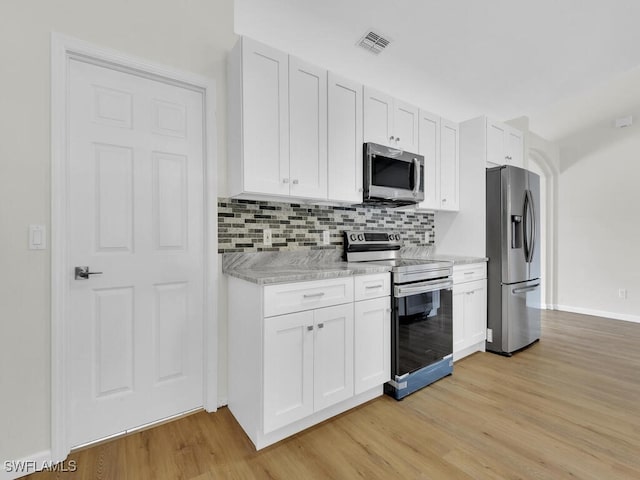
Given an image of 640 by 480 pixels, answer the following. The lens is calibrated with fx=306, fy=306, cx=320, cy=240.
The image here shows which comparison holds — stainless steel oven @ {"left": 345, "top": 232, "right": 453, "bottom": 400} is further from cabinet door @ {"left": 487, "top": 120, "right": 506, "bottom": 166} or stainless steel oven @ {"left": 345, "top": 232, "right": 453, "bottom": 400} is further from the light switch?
the light switch

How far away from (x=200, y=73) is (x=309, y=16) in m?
0.88

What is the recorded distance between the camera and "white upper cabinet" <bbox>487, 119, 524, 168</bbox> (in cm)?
319

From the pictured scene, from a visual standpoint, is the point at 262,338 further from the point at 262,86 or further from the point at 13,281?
the point at 262,86

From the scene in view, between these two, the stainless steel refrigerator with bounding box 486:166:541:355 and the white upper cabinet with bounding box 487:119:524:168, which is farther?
the white upper cabinet with bounding box 487:119:524:168

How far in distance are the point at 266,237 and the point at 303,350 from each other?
34.5 inches

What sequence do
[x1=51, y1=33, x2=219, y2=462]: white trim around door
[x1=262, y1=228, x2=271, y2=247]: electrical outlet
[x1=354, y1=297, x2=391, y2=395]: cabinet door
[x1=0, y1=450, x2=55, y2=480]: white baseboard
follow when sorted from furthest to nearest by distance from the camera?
[x1=262, y1=228, x2=271, y2=247]: electrical outlet → [x1=354, y1=297, x2=391, y2=395]: cabinet door → [x1=51, y1=33, x2=219, y2=462]: white trim around door → [x1=0, y1=450, x2=55, y2=480]: white baseboard

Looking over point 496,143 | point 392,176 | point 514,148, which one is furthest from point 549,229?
point 392,176

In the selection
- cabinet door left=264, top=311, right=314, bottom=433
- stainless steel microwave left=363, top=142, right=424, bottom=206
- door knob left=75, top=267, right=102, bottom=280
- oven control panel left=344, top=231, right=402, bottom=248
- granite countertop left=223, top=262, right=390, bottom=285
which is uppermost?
stainless steel microwave left=363, top=142, right=424, bottom=206

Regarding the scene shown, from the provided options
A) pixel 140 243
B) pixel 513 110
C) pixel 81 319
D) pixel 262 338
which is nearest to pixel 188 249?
pixel 140 243

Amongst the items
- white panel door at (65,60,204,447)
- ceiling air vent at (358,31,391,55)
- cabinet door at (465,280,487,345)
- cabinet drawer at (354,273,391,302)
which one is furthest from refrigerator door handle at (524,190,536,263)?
white panel door at (65,60,204,447)

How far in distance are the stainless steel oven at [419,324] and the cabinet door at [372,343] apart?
0.18 ft

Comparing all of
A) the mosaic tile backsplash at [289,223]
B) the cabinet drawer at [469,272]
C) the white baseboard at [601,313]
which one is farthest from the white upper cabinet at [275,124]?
the white baseboard at [601,313]

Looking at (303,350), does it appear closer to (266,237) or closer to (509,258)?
(266,237)

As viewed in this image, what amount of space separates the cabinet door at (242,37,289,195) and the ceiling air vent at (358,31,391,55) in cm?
80
